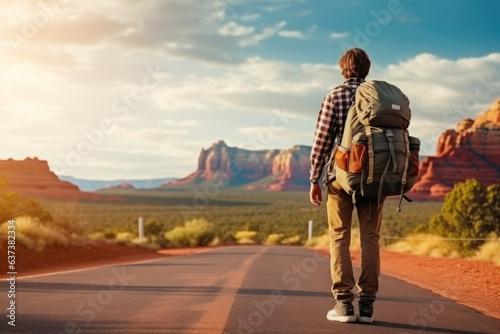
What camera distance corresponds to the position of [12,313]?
5184 millimetres

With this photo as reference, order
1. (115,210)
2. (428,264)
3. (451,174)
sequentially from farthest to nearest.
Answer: (451,174) < (115,210) < (428,264)

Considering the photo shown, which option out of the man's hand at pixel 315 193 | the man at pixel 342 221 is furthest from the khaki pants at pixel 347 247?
the man's hand at pixel 315 193

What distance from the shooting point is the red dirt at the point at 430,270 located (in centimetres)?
820

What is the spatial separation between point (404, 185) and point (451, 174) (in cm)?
12352

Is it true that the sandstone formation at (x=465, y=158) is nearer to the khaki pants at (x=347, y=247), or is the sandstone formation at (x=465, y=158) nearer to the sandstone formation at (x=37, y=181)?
the sandstone formation at (x=37, y=181)

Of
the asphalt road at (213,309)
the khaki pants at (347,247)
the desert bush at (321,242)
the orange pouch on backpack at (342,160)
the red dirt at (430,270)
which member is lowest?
the desert bush at (321,242)

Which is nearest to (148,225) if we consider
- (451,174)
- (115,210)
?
(115,210)

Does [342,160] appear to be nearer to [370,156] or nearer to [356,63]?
[370,156]

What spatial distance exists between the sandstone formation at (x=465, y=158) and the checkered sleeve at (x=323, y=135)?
114 metres

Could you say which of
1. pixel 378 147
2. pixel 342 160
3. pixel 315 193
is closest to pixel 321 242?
pixel 315 193

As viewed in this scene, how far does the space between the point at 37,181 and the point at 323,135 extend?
128 meters

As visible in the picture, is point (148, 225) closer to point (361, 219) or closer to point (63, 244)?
point (63, 244)

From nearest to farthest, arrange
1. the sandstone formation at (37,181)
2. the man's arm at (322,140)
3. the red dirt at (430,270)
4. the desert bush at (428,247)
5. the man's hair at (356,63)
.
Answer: the man's arm at (322,140), the man's hair at (356,63), the red dirt at (430,270), the desert bush at (428,247), the sandstone formation at (37,181)

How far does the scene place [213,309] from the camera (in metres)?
5.80
